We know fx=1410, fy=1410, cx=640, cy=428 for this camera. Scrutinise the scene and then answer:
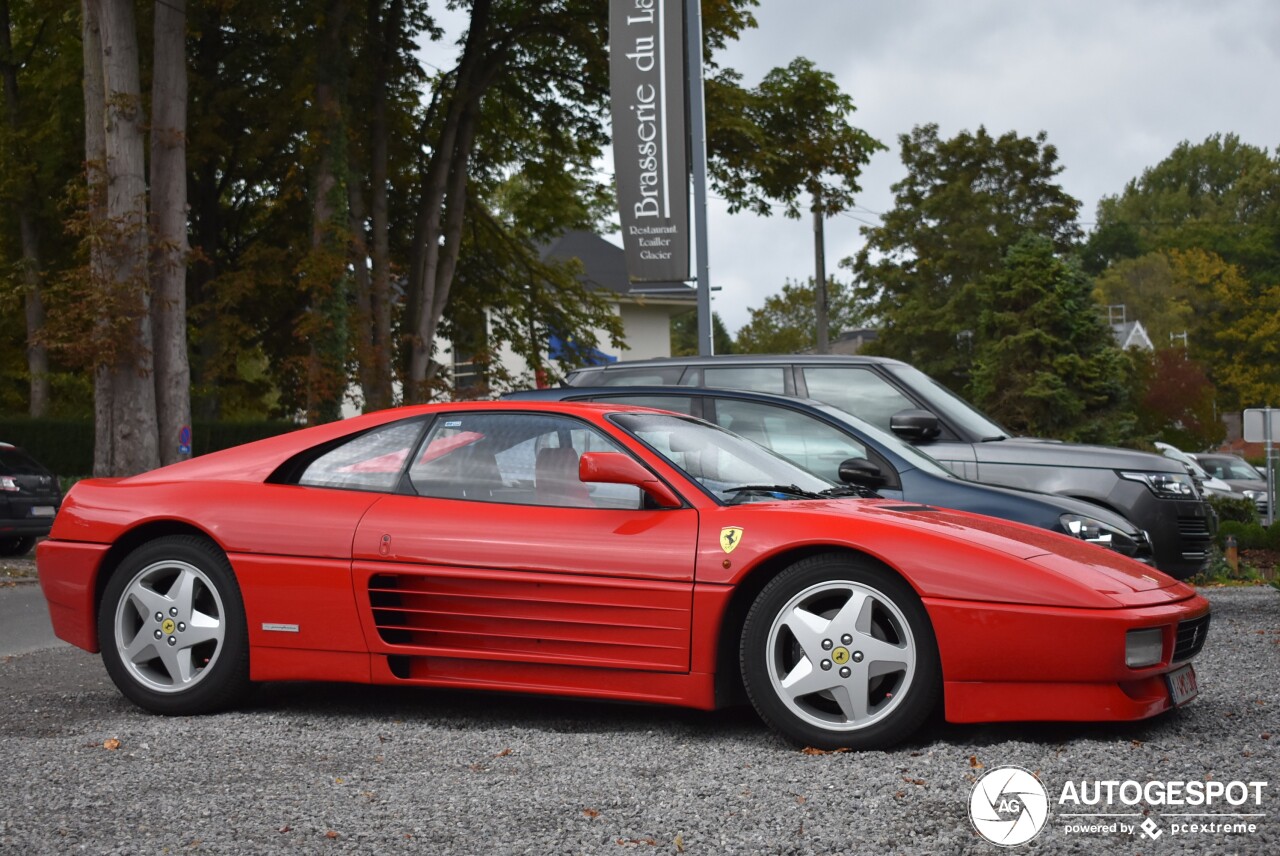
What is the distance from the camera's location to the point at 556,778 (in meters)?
4.31

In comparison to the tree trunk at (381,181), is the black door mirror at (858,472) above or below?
below

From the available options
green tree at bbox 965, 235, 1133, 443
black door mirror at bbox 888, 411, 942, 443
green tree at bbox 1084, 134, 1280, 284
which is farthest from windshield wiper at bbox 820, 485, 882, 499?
green tree at bbox 1084, 134, 1280, 284

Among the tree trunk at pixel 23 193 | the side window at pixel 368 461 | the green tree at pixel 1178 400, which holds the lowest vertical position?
the side window at pixel 368 461

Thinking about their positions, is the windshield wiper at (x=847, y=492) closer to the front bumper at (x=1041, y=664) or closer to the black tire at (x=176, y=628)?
the front bumper at (x=1041, y=664)

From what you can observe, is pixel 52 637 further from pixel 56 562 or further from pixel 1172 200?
pixel 1172 200

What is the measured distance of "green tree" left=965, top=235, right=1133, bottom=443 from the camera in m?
43.0

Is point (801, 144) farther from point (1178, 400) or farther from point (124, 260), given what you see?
point (1178, 400)

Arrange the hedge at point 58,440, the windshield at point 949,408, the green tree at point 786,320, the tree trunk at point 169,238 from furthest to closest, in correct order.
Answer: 1. the green tree at point 786,320
2. the hedge at point 58,440
3. the tree trunk at point 169,238
4. the windshield at point 949,408

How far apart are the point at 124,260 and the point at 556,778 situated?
1515 centimetres

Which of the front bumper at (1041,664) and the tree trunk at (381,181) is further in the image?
the tree trunk at (381,181)

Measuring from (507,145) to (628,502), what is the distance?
2439 centimetres

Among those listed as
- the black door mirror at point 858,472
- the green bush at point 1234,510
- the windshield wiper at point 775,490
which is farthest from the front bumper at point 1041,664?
the green bush at point 1234,510

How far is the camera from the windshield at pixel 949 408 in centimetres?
906

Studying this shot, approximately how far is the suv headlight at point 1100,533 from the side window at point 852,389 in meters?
2.00
